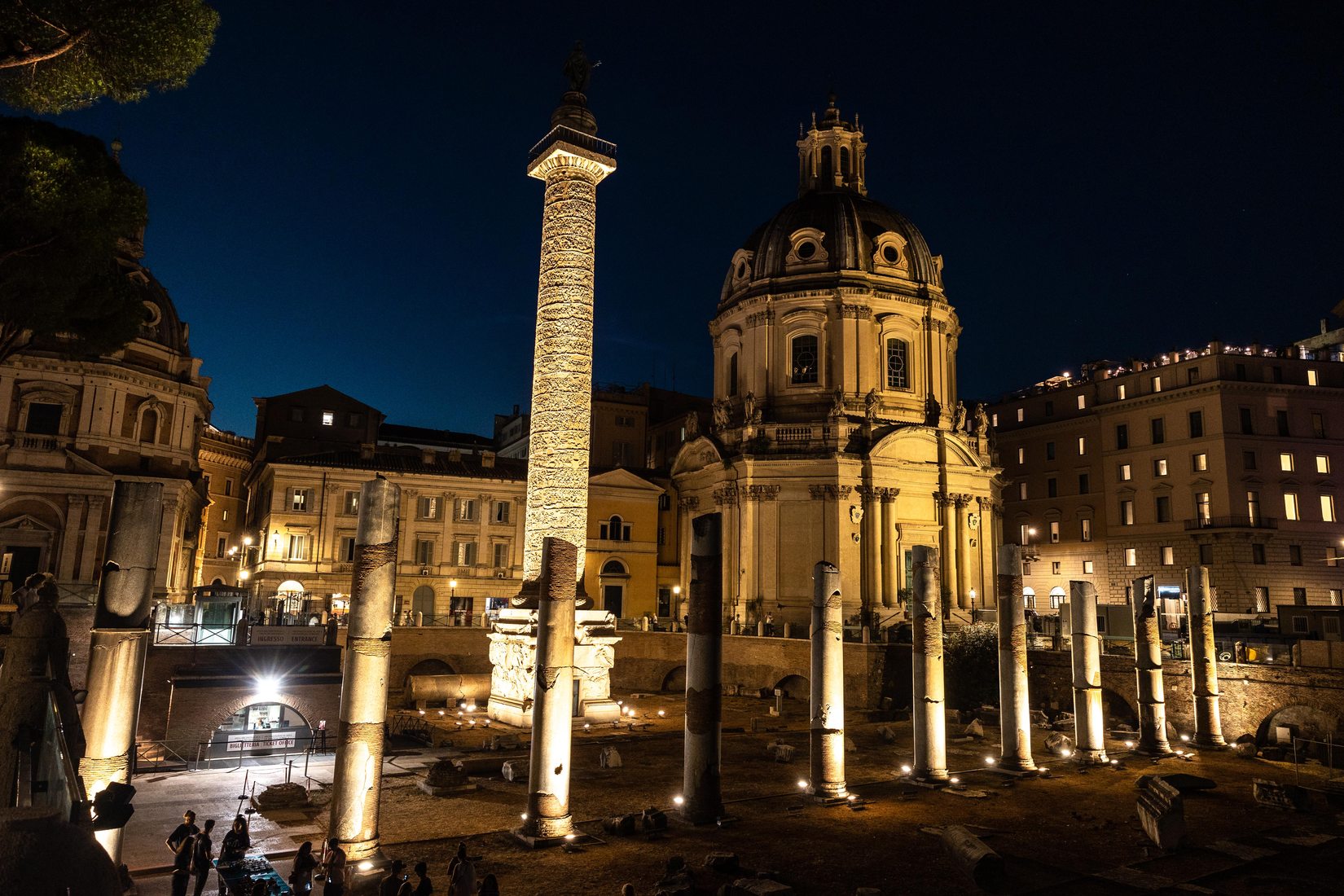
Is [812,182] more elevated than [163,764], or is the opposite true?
[812,182]

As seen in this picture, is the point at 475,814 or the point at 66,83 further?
the point at 475,814

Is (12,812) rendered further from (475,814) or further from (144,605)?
(475,814)

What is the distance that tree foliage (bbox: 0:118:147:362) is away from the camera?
13125 millimetres

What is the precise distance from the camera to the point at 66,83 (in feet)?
44.3

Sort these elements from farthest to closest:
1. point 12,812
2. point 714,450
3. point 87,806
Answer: point 714,450 < point 87,806 < point 12,812

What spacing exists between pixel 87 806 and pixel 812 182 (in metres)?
46.8

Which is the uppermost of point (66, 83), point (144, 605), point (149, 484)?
point (66, 83)

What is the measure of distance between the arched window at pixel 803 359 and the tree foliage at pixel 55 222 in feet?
108

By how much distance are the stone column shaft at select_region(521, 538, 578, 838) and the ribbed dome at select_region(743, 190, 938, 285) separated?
32.1 meters

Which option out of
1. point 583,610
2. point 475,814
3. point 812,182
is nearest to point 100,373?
point 583,610

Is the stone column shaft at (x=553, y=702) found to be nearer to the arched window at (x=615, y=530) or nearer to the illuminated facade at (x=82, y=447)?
the illuminated facade at (x=82, y=447)

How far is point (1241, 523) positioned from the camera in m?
43.8

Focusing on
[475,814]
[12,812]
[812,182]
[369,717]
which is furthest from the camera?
[812,182]

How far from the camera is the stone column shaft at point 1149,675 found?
993 inches
